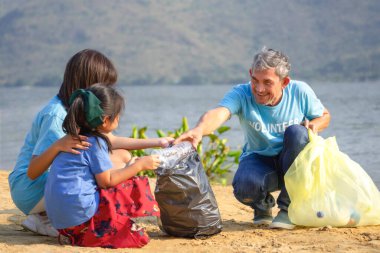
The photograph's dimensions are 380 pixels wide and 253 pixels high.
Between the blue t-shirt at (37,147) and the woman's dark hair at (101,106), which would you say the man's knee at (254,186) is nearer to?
the woman's dark hair at (101,106)

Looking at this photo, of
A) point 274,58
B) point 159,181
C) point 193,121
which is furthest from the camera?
point 193,121

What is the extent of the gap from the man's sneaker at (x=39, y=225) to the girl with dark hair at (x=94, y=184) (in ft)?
1.23

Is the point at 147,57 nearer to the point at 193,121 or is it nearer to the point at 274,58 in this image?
the point at 193,121

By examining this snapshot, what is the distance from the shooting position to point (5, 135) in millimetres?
17656

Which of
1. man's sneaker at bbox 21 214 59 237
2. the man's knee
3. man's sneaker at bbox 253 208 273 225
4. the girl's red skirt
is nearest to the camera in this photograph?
the girl's red skirt

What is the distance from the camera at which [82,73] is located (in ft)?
14.7

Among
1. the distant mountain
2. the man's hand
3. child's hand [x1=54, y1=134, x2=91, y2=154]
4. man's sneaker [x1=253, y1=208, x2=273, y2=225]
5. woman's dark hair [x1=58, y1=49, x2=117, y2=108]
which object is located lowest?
the distant mountain

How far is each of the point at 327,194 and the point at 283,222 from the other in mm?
363

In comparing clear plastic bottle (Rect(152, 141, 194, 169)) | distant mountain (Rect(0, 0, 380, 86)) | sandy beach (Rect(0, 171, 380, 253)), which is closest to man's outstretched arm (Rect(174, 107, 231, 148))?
clear plastic bottle (Rect(152, 141, 194, 169))

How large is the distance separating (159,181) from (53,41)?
4037 inches

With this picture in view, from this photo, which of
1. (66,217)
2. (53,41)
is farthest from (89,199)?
(53,41)

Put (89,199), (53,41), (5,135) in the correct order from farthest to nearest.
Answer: (53,41) → (5,135) → (89,199)

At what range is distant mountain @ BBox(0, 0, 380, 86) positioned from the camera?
88438 mm

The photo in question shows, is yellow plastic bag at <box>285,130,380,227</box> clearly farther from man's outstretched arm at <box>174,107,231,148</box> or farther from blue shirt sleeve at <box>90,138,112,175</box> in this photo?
blue shirt sleeve at <box>90,138,112,175</box>
